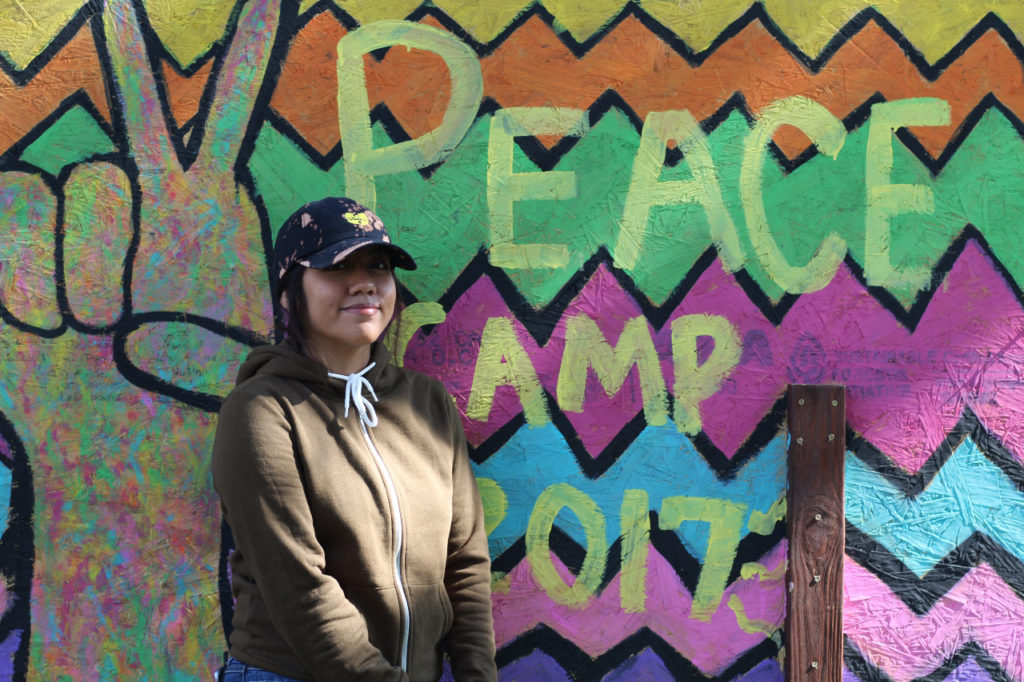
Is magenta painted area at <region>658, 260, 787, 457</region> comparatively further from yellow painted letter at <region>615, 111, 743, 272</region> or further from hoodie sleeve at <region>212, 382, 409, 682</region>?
hoodie sleeve at <region>212, 382, 409, 682</region>

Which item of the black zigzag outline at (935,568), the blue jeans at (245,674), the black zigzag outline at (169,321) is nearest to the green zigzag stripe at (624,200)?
the black zigzag outline at (169,321)

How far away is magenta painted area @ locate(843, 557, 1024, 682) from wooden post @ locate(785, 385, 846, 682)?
0.07 metres

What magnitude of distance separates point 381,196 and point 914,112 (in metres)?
1.54

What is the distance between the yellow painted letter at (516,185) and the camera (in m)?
2.67

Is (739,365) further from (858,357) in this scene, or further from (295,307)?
(295,307)

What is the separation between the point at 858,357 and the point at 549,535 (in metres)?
1.02

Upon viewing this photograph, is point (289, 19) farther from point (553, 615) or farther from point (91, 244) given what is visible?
point (553, 615)

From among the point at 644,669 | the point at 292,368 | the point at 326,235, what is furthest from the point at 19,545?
the point at 644,669

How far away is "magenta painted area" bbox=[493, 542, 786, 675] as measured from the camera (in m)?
2.67

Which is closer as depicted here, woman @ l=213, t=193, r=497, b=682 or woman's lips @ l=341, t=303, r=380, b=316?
woman @ l=213, t=193, r=497, b=682

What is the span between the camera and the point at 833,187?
2.64 m

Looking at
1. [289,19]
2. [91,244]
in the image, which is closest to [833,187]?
[289,19]

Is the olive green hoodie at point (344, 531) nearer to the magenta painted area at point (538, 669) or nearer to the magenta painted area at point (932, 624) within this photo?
the magenta painted area at point (538, 669)

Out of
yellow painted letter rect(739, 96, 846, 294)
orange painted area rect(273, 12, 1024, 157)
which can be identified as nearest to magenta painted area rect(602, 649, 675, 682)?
yellow painted letter rect(739, 96, 846, 294)
